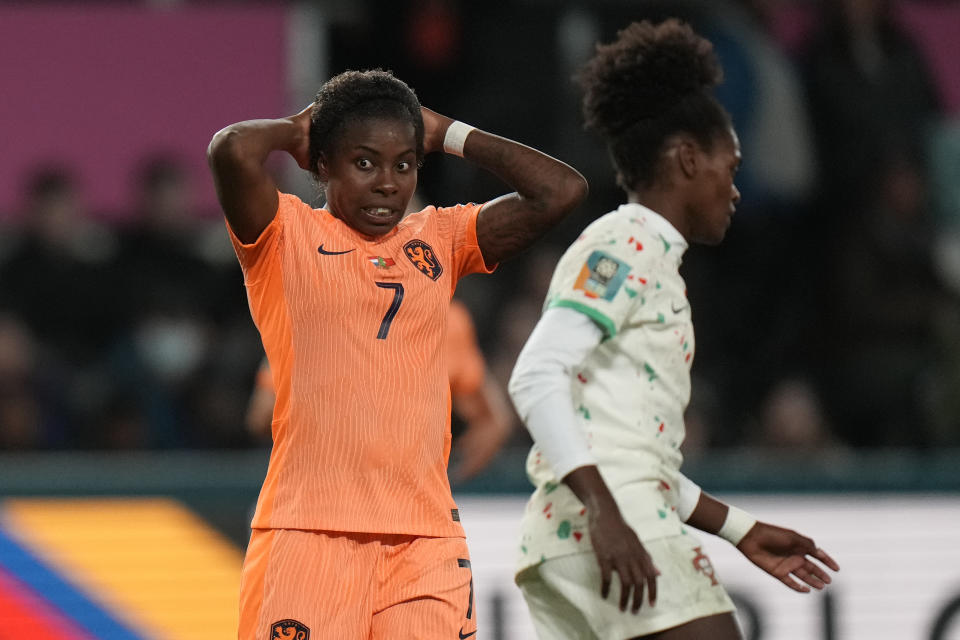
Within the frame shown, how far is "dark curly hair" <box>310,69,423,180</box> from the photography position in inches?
133

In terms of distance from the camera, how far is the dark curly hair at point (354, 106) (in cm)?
338

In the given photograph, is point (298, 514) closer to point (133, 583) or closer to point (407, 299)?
point (407, 299)

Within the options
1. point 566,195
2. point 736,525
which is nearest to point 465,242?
point 566,195

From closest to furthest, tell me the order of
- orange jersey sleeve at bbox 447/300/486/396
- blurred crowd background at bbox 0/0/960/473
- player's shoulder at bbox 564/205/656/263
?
player's shoulder at bbox 564/205/656/263 < orange jersey sleeve at bbox 447/300/486/396 < blurred crowd background at bbox 0/0/960/473

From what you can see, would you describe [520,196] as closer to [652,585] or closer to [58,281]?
[652,585]

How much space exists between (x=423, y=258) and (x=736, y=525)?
107 centimetres

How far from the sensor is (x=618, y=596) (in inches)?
136

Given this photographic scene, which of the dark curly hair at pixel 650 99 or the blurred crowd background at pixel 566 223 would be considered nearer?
the dark curly hair at pixel 650 99

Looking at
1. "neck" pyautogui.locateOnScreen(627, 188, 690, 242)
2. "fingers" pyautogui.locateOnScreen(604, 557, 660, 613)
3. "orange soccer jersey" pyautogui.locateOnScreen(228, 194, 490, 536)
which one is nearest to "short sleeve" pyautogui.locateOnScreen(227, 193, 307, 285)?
"orange soccer jersey" pyautogui.locateOnScreen(228, 194, 490, 536)

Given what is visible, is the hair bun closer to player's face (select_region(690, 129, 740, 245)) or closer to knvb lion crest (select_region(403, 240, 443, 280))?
player's face (select_region(690, 129, 740, 245))

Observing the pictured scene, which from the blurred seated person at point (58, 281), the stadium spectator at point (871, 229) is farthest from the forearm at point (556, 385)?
the stadium spectator at point (871, 229)

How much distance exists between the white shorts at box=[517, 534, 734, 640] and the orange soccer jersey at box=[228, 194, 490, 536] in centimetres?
34

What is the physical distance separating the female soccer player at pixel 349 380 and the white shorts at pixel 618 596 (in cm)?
28

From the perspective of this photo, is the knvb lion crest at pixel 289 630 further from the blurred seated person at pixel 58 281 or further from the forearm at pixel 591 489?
the blurred seated person at pixel 58 281
